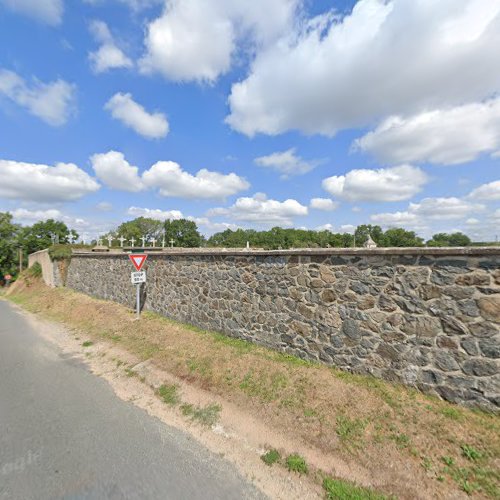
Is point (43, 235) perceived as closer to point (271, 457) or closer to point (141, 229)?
point (141, 229)

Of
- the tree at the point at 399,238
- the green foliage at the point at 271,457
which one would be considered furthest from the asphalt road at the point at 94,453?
the tree at the point at 399,238

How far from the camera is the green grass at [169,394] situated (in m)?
4.42

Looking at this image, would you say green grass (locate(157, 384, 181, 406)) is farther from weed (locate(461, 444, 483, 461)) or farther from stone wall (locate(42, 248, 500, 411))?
Result: weed (locate(461, 444, 483, 461))

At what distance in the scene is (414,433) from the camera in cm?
329

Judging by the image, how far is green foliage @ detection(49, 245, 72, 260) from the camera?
19641 millimetres

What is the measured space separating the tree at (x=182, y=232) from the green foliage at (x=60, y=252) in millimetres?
68806

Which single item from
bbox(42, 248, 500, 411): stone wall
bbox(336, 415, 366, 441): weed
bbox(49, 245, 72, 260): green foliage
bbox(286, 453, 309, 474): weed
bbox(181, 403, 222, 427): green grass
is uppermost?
bbox(49, 245, 72, 260): green foliage

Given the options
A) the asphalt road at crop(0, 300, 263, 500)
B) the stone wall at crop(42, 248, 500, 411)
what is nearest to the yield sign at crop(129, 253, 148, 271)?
the stone wall at crop(42, 248, 500, 411)

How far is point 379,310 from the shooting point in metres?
4.43

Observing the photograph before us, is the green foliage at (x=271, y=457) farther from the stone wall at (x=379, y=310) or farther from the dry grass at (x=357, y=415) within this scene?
the stone wall at (x=379, y=310)

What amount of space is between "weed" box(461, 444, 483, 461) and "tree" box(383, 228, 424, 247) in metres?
82.4

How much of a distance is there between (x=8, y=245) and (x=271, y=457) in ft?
191

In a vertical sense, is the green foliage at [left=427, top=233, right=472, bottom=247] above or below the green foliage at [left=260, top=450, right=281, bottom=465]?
above

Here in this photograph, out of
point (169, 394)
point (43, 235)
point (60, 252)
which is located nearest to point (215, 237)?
point (43, 235)
